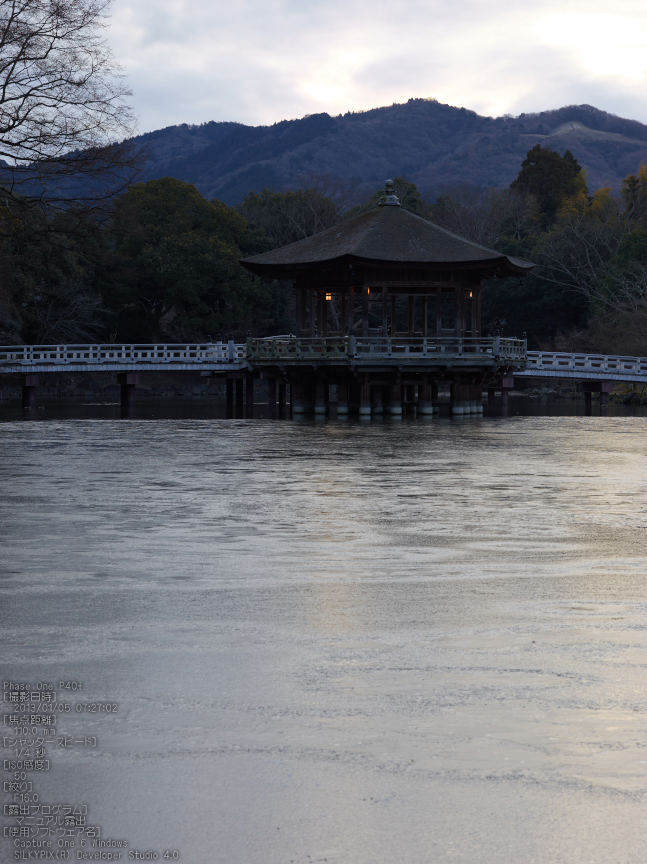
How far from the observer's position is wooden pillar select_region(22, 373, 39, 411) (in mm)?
50188

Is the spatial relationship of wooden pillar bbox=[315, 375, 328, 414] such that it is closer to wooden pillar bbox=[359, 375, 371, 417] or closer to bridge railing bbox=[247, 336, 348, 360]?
bridge railing bbox=[247, 336, 348, 360]

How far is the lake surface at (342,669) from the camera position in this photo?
4.10m

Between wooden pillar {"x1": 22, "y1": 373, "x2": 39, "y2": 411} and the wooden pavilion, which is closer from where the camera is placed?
the wooden pavilion

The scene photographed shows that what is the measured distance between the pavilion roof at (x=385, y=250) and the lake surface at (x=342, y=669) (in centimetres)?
2394

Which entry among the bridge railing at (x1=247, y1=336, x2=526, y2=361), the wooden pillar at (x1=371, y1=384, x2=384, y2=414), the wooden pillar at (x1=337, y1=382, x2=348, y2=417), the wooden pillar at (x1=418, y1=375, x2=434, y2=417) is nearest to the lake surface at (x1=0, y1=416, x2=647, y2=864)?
the bridge railing at (x1=247, y1=336, x2=526, y2=361)

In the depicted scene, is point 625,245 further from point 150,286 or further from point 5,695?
point 5,695

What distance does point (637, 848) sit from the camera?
3883 mm

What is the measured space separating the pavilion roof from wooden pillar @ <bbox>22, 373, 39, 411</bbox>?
1423 cm

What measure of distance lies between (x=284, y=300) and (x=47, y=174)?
151 feet

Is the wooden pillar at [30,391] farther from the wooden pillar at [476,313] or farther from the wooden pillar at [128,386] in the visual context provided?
the wooden pillar at [476,313]

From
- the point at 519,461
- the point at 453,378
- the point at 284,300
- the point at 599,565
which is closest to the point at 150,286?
the point at 284,300

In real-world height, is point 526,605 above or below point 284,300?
below

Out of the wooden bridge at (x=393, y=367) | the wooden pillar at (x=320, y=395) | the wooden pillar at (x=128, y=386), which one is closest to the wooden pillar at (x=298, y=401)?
the wooden bridge at (x=393, y=367)

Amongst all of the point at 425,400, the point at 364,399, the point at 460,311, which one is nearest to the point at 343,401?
the point at 364,399
